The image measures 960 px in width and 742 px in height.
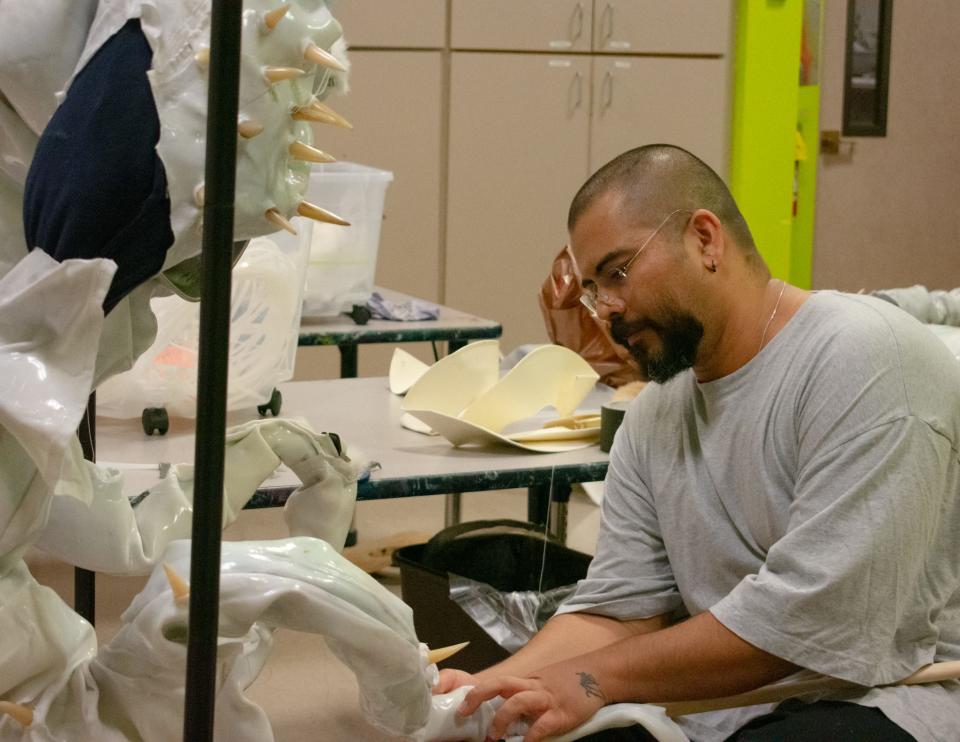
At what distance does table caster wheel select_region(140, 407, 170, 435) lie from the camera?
2.11m

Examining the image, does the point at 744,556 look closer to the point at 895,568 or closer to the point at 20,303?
the point at 895,568

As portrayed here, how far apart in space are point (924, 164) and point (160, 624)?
603 cm

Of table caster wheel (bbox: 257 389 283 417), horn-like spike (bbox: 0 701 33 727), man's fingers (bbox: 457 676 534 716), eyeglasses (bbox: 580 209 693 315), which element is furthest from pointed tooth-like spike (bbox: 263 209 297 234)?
table caster wheel (bbox: 257 389 283 417)

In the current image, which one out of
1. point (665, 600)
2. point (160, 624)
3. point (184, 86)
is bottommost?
point (665, 600)

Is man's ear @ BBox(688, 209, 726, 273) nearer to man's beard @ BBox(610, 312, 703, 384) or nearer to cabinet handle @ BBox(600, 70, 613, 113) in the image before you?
man's beard @ BBox(610, 312, 703, 384)

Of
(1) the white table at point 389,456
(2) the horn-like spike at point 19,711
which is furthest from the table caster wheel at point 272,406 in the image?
(2) the horn-like spike at point 19,711

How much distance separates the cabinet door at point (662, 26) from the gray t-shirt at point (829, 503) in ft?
11.2

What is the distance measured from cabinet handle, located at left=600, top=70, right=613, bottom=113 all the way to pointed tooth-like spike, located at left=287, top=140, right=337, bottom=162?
Answer: 13.8ft

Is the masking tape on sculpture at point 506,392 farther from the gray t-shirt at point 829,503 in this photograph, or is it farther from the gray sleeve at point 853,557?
the gray sleeve at point 853,557

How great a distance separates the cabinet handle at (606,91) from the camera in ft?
16.3

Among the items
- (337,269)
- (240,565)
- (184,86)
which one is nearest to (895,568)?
(240,565)

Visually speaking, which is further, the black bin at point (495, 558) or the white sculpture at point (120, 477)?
the black bin at point (495, 558)

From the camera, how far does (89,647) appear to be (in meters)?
0.98

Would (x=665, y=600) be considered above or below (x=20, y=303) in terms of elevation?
below
